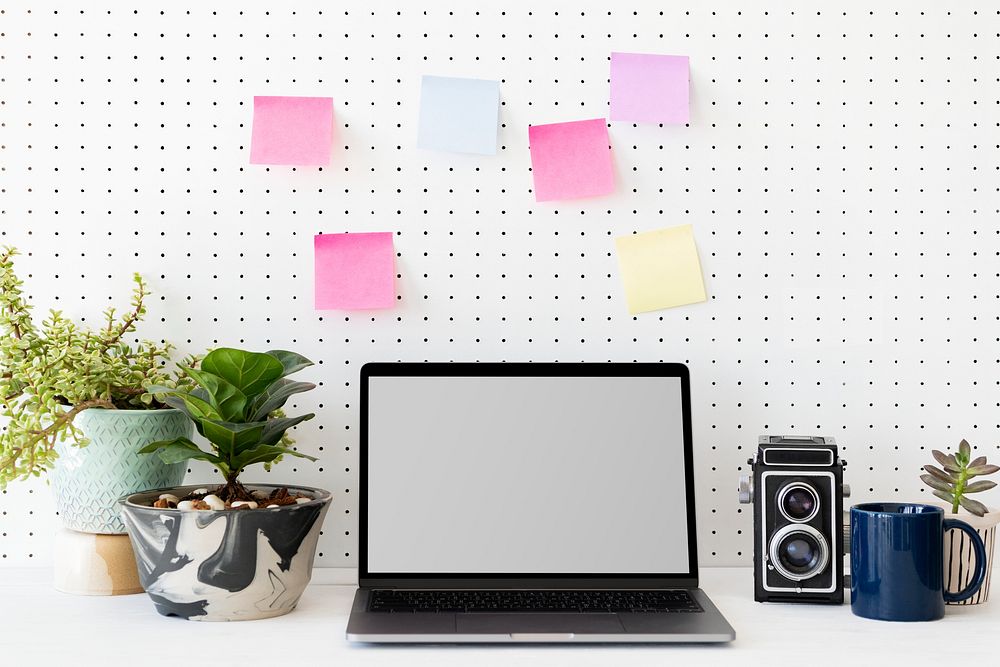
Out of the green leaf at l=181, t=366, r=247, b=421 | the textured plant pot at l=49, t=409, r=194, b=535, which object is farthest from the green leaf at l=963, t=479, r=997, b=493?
the textured plant pot at l=49, t=409, r=194, b=535

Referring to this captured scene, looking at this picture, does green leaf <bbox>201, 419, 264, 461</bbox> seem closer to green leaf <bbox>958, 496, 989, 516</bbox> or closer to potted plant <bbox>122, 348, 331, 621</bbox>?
potted plant <bbox>122, 348, 331, 621</bbox>

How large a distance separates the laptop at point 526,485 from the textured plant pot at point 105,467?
Answer: 0.78 feet

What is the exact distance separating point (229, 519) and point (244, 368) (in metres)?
0.15

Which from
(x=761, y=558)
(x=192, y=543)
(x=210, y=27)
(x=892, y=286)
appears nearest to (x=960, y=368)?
(x=892, y=286)

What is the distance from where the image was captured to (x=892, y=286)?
3.47 ft

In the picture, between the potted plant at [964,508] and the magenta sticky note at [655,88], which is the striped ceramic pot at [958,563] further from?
the magenta sticky note at [655,88]

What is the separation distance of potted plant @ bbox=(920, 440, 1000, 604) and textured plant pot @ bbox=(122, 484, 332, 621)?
656 millimetres

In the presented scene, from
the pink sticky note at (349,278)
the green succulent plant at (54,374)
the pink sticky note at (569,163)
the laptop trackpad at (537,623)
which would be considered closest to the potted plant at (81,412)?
the green succulent plant at (54,374)

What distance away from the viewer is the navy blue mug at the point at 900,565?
0.82 m

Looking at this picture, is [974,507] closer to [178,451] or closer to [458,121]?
[458,121]

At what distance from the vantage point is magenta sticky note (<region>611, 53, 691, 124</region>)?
3.43ft

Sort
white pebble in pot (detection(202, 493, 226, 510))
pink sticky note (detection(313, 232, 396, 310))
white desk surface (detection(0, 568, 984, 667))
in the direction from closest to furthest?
white desk surface (detection(0, 568, 984, 667)), white pebble in pot (detection(202, 493, 226, 510)), pink sticky note (detection(313, 232, 396, 310))

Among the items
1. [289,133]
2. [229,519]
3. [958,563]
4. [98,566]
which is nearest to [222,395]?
[229,519]

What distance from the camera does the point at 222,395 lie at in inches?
33.7
